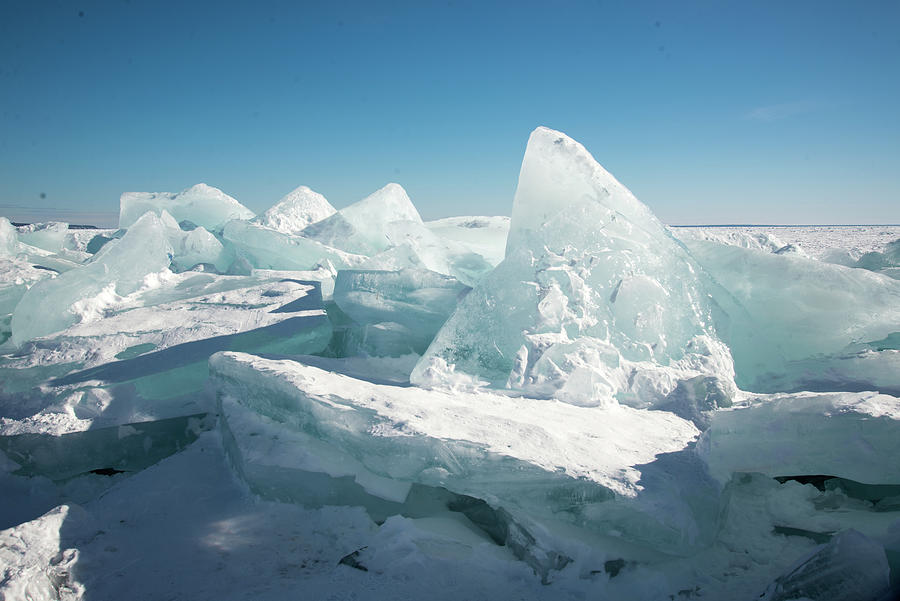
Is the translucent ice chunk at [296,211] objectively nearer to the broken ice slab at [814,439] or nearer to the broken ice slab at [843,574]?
the broken ice slab at [814,439]

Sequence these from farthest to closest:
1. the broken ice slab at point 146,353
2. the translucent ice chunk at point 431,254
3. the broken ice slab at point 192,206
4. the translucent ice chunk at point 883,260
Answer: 1. the broken ice slab at point 192,206
2. the translucent ice chunk at point 431,254
3. the translucent ice chunk at point 883,260
4. the broken ice slab at point 146,353

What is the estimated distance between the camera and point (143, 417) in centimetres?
245

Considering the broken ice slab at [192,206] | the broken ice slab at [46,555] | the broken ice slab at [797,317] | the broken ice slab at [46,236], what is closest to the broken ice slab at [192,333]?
the broken ice slab at [46,555]

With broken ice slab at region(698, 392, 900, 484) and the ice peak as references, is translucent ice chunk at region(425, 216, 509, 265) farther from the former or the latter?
broken ice slab at region(698, 392, 900, 484)

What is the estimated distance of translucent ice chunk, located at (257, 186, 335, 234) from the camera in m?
7.38

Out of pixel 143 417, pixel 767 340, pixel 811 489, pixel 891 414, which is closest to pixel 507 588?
pixel 811 489

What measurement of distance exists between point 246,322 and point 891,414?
130 inches

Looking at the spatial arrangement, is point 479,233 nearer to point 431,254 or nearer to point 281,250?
point 431,254

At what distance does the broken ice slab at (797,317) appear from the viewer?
9.29 feet

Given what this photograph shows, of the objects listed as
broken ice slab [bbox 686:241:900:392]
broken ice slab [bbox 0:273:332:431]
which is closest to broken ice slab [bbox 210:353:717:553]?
broken ice slab [bbox 0:273:332:431]

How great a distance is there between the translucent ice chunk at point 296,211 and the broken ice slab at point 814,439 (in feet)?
21.5

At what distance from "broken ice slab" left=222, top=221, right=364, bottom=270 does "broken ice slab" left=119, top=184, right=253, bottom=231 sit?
86.7 inches

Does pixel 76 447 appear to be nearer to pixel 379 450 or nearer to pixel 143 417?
pixel 143 417

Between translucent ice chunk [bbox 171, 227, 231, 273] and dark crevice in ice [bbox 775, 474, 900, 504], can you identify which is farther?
translucent ice chunk [bbox 171, 227, 231, 273]
